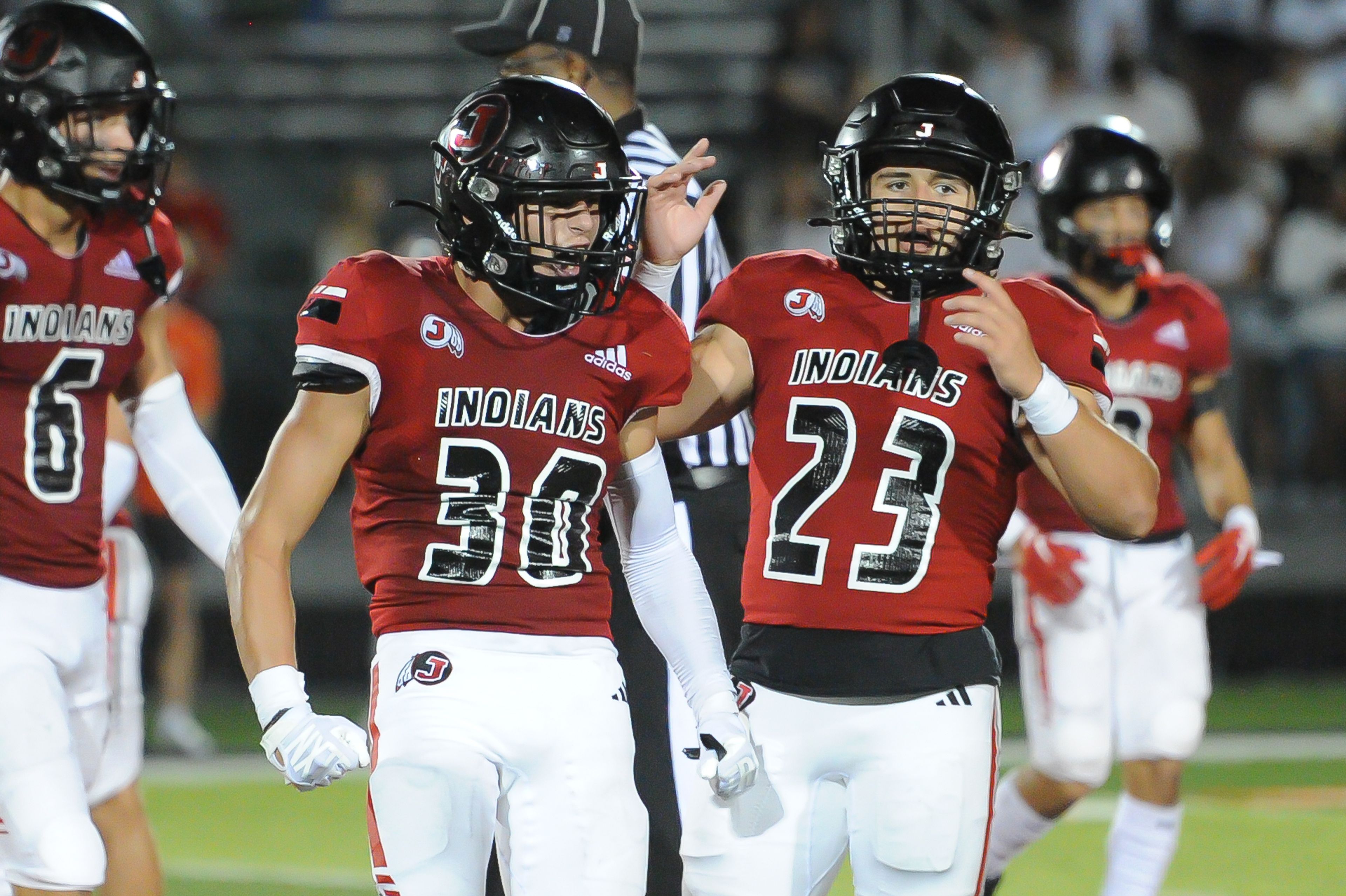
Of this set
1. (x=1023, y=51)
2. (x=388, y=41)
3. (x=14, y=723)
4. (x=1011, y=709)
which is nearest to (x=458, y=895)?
(x=14, y=723)

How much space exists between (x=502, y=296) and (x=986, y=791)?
1.16 m

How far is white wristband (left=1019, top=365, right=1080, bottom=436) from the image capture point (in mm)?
3129

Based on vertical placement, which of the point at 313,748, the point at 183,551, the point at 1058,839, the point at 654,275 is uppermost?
the point at 654,275

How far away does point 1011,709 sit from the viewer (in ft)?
29.4

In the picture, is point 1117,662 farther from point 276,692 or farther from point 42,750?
point 276,692

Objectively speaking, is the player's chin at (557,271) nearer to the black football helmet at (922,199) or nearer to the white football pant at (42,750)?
the black football helmet at (922,199)

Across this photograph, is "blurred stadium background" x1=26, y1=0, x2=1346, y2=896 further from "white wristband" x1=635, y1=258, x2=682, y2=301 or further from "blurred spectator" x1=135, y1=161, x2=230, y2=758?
"white wristband" x1=635, y1=258, x2=682, y2=301

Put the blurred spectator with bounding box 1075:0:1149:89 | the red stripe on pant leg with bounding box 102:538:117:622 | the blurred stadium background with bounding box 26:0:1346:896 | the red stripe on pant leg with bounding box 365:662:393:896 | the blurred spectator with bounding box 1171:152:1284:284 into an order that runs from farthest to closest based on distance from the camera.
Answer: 1. the blurred spectator with bounding box 1075:0:1149:89
2. the blurred spectator with bounding box 1171:152:1284:284
3. the blurred stadium background with bounding box 26:0:1346:896
4. the red stripe on pant leg with bounding box 102:538:117:622
5. the red stripe on pant leg with bounding box 365:662:393:896

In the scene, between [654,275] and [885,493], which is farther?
[654,275]

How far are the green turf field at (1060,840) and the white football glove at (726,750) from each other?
8.87ft

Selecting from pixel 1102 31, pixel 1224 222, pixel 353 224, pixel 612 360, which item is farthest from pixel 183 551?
pixel 1102 31

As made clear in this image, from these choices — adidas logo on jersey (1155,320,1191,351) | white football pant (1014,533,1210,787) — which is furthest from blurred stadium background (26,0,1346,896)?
adidas logo on jersey (1155,320,1191,351)

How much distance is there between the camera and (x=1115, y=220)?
5.27m

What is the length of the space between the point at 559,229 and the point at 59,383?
1326 mm
